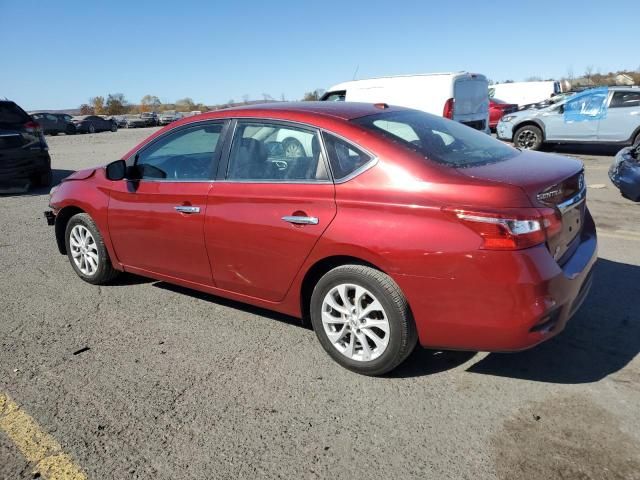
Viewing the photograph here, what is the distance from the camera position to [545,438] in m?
2.60

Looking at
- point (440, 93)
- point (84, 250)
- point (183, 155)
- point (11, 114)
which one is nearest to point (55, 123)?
point (11, 114)

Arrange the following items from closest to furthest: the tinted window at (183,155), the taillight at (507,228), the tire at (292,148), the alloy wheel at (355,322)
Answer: the taillight at (507,228), the alloy wheel at (355,322), the tire at (292,148), the tinted window at (183,155)

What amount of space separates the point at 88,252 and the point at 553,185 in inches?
157

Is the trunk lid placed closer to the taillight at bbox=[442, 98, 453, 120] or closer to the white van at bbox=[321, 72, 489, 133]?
the taillight at bbox=[442, 98, 453, 120]

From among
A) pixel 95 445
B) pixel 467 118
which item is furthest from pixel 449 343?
pixel 467 118

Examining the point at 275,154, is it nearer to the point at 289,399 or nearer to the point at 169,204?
the point at 169,204

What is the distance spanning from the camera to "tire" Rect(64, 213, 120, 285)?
4734 millimetres

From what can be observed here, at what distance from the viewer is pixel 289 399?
9.93 feet

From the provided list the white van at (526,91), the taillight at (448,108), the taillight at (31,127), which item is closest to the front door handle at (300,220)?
the taillight at (448,108)

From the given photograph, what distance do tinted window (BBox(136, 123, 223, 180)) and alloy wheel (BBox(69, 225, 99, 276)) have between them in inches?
39.3

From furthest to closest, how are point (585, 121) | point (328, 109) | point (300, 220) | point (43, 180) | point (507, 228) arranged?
point (585, 121), point (43, 180), point (328, 109), point (300, 220), point (507, 228)

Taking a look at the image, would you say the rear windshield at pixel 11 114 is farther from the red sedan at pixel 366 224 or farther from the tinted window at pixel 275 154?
the tinted window at pixel 275 154

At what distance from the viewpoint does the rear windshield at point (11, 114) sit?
9945mm

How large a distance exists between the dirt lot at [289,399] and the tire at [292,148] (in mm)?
1297
